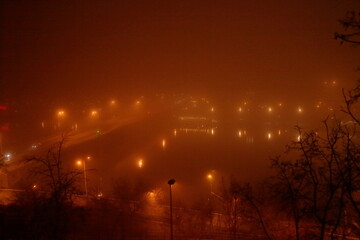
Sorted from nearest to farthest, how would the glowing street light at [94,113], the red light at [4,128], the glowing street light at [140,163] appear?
1. the glowing street light at [140,163]
2. the red light at [4,128]
3. the glowing street light at [94,113]

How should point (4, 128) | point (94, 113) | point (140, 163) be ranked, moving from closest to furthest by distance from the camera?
1. point (140, 163)
2. point (4, 128)
3. point (94, 113)

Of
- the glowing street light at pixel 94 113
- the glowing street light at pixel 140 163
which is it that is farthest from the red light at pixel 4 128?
the glowing street light at pixel 140 163

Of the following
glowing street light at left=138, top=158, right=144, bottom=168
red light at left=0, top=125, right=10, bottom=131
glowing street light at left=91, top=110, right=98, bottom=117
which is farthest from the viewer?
glowing street light at left=91, top=110, right=98, bottom=117

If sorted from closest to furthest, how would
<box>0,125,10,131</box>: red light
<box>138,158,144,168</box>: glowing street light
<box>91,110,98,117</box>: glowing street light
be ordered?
<box>138,158,144,168</box>: glowing street light
<box>0,125,10,131</box>: red light
<box>91,110,98,117</box>: glowing street light

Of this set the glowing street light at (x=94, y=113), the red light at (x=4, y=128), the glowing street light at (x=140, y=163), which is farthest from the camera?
the glowing street light at (x=94, y=113)

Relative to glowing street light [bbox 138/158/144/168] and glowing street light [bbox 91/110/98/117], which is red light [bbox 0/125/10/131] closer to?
glowing street light [bbox 91/110/98/117]

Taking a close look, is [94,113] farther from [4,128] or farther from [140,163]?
[140,163]

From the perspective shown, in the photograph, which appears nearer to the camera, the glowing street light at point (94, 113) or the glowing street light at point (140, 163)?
the glowing street light at point (140, 163)

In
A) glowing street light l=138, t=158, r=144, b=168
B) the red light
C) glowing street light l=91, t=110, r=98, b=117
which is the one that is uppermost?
glowing street light l=91, t=110, r=98, b=117

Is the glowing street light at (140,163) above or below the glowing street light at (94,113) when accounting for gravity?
Answer: below

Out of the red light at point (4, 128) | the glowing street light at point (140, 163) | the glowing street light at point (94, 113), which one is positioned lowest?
the glowing street light at point (140, 163)

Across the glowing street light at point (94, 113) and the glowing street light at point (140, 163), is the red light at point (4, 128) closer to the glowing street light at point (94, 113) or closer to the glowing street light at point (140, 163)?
the glowing street light at point (94, 113)

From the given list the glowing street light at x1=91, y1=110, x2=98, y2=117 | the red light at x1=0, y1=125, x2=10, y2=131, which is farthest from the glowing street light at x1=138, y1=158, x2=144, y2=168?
the glowing street light at x1=91, y1=110, x2=98, y2=117

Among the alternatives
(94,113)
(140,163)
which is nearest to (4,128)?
(94,113)
